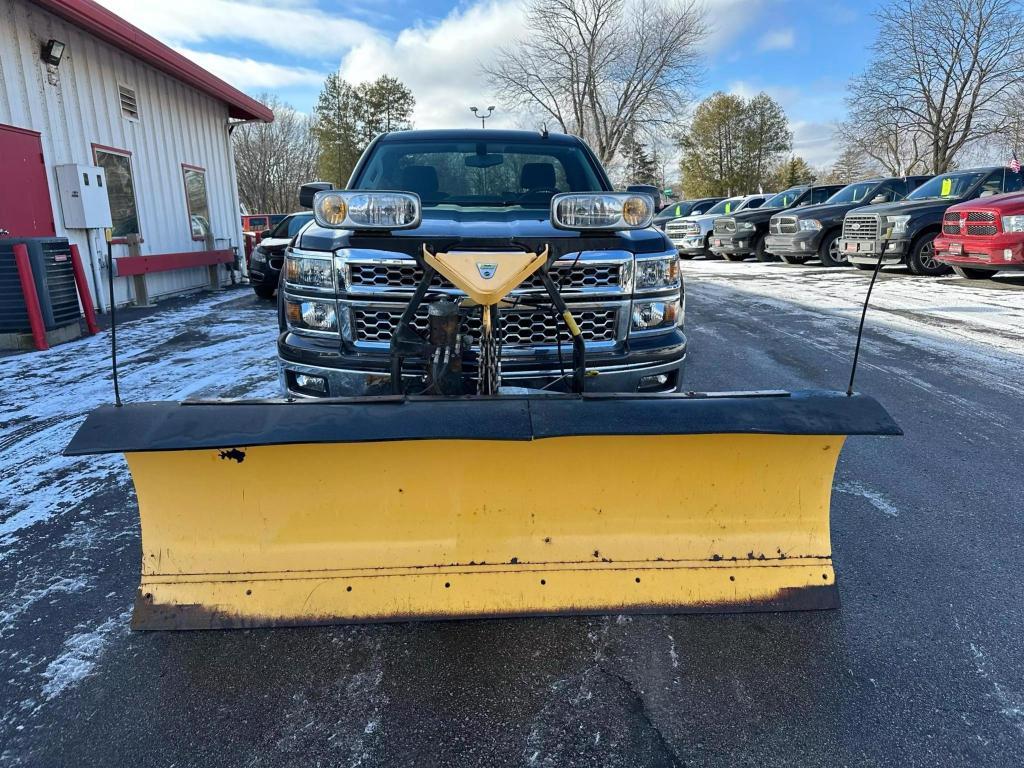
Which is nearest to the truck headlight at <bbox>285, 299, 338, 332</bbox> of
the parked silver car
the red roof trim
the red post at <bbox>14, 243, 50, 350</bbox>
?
the red post at <bbox>14, 243, 50, 350</bbox>

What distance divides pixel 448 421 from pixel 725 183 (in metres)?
59.1

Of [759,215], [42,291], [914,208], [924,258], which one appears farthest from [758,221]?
[42,291]

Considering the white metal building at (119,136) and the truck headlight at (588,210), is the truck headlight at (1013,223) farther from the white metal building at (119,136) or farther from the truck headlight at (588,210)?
the white metal building at (119,136)

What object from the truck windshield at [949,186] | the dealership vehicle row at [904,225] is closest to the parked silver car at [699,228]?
the dealership vehicle row at [904,225]

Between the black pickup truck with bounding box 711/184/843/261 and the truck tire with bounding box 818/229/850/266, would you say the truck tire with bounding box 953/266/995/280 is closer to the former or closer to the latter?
the truck tire with bounding box 818/229/850/266

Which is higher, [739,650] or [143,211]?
[143,211]

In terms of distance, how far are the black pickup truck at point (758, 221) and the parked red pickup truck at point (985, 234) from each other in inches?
239

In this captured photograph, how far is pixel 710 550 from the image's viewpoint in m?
2.34

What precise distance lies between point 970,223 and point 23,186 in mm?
13116

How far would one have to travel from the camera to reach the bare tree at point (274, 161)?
45.4 metres

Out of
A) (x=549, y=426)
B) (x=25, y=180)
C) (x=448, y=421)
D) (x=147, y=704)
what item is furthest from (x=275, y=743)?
(x=25, y=180)

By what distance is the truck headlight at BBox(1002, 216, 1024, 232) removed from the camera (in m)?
9.44

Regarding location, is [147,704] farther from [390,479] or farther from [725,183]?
[725,183]

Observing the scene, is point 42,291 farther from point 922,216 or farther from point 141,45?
point 922,216
